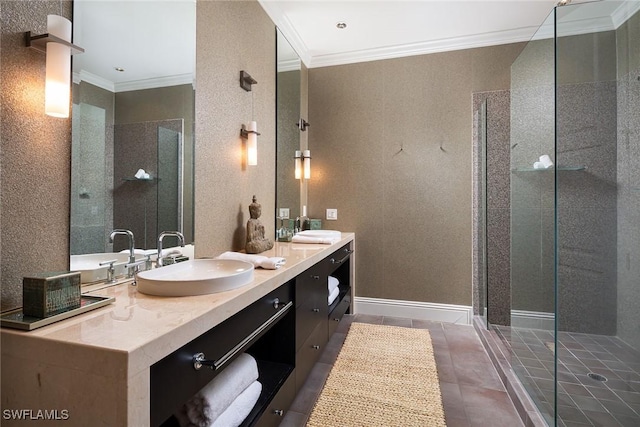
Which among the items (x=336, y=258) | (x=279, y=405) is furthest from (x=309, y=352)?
(x=336, y=258)

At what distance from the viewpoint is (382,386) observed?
1941mm

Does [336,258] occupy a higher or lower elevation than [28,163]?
lower

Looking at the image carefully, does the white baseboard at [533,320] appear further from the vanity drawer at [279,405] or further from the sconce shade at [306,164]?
the sconce shade at [306,164]

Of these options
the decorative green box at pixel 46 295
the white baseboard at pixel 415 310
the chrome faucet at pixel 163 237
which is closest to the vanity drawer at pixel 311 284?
the chrome faucet at pixel 163 237

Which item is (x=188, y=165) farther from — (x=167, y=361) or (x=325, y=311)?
(x=325, y=311)

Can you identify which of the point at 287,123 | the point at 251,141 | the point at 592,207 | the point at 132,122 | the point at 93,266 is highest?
the point at 287,123

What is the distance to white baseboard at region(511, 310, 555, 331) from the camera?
1656mm

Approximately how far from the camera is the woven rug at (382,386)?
1.65m

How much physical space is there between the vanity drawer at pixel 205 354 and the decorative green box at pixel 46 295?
335 mm

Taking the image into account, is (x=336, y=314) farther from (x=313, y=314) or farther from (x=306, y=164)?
(x=306, y=164)

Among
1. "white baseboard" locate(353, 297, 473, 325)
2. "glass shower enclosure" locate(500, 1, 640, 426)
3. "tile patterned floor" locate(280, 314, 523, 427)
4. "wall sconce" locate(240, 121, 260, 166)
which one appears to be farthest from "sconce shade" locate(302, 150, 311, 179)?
"glass shower enclosure" locate(500, 1, 640, 426)

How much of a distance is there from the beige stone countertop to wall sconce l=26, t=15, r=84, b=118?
61 cm

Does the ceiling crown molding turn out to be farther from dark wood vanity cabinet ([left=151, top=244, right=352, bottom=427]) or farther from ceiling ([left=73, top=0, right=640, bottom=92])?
dark wood vanity cabinet ([left=151, top=244, right=352, bottom=427])

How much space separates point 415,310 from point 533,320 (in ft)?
4.47
